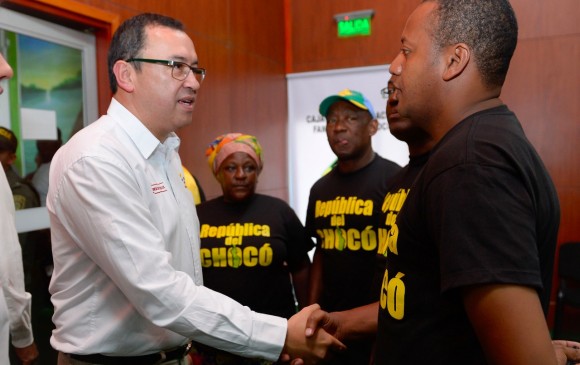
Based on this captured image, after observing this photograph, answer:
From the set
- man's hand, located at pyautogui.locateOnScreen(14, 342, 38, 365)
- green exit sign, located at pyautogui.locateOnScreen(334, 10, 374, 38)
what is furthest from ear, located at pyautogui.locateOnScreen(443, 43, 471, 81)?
green exit sign, located at pyautogui.locateOnScreen(334, 10, 374, 38)

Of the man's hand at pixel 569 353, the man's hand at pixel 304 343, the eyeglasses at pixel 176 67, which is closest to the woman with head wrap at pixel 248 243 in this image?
the man's hand at pixel 304 343

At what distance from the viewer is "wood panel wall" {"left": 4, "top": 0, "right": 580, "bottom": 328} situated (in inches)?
143

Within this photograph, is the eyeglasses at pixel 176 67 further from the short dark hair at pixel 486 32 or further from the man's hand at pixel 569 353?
the man's hand at pixel 569 353

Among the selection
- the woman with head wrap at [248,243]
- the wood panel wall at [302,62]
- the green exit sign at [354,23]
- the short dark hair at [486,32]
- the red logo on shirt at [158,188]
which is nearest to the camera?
the short dark hair at [486,32]

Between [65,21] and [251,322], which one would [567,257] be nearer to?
[251,322]

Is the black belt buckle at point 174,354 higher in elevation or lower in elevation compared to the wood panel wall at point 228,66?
lower

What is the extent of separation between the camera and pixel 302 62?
5109 millimetres

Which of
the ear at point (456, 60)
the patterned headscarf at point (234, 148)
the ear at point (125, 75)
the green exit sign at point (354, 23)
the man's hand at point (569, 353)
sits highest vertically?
the green exit sign at point (354, 23)

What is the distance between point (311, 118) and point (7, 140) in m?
3.25

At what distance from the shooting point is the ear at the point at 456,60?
88cm

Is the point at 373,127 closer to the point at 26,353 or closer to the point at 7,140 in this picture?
the point at 7,140

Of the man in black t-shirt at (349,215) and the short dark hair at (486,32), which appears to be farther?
the man in black t-shirt at (349,215)

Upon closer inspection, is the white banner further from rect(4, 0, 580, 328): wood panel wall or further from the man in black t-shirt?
the man in black t-shirt

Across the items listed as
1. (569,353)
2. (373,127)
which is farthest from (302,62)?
(569,353)
